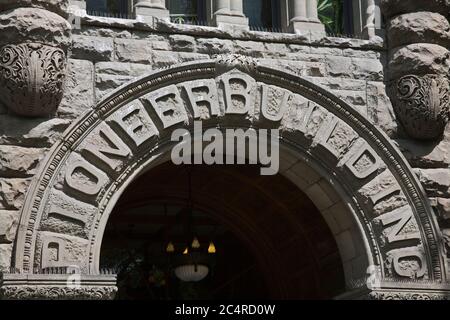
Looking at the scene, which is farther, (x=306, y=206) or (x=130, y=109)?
(x=306, y=206)

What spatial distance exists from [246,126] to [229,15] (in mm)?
1021

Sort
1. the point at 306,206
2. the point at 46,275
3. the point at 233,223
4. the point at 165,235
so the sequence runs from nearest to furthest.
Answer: the point at 46,275
the point at 306,206
the point at 233,223
the point at 165,235

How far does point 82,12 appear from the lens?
28.8 feet

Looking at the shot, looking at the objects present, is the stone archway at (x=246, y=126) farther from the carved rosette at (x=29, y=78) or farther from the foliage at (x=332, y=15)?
the foliage at (x=332, y=15)

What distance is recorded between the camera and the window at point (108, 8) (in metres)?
9.20

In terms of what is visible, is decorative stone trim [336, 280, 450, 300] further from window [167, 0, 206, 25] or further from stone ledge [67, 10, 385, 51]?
window [167, 0, 206, 25]

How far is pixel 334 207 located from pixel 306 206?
118 cm

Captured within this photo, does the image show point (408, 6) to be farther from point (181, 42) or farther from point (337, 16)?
point (181, 42)

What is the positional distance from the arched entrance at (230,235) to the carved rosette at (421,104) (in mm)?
1534

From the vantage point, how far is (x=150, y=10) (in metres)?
8.99

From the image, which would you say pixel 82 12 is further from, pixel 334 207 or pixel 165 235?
pixel 165 235

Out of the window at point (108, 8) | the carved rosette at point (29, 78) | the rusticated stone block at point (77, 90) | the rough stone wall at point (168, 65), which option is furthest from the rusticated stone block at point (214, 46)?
the carved rosette at point (29, 78)

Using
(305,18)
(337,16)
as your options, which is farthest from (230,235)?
(305,18)
